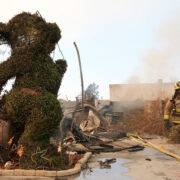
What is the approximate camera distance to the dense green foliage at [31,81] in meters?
5.58

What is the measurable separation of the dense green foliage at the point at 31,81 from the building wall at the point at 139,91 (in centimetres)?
1576

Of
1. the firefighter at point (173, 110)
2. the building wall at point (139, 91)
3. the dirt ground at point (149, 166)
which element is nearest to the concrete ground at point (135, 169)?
the dirt ground at point (149, 166)

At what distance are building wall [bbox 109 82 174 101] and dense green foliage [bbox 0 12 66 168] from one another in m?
15.8

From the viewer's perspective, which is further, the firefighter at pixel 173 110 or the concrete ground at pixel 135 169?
the firefighter at pixel 173 110

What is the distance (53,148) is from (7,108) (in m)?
1.58

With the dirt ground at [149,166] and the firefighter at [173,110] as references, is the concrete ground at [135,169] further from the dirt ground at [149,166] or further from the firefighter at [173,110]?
the firefighter at [173,110]

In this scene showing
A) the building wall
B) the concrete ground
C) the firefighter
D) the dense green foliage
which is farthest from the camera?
the building wall

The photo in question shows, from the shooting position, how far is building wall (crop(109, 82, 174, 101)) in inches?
847

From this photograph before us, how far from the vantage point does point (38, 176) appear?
204 inches

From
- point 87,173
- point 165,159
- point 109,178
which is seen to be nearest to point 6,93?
point 87,173

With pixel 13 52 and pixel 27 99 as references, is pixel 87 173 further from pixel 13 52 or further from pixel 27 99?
pixel 13 52

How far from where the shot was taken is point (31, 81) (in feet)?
19.5

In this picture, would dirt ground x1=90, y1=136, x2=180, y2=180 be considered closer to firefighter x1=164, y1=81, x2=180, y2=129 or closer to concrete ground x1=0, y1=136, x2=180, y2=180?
concrete ground x1=0, y1=136, x2=180, y2=180

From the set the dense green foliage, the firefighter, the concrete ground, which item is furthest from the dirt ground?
the firefighter
